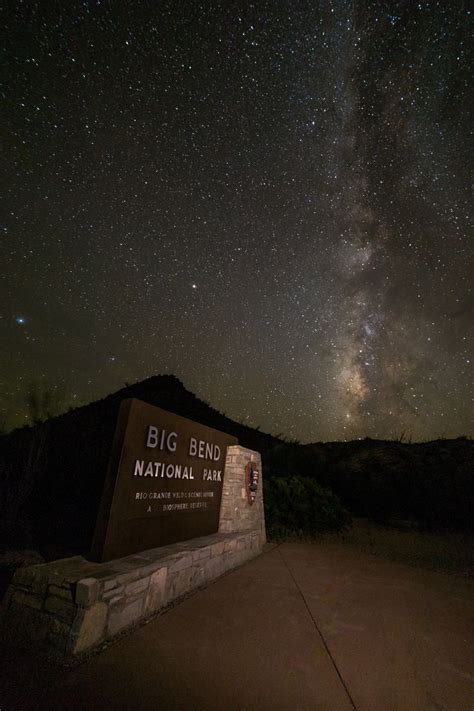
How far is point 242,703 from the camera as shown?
7.72 ft

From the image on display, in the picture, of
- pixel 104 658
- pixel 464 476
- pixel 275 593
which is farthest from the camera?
pixel 464 476

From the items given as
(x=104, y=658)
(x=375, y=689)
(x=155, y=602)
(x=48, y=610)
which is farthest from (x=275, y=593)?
(x=48, y=610)

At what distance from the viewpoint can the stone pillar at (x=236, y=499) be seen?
20.5ft

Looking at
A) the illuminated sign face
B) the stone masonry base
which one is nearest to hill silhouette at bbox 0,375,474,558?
the illuminated sign face

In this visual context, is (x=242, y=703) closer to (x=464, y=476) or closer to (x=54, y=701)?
(x=54, y=701)

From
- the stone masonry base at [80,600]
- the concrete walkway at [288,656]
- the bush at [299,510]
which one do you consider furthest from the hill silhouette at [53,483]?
the bush at [299,510]

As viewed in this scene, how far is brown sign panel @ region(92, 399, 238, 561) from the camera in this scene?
144 inches

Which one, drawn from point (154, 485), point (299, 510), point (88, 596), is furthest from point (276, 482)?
point (88, 596)

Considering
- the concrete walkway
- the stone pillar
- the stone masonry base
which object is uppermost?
the stone pillar

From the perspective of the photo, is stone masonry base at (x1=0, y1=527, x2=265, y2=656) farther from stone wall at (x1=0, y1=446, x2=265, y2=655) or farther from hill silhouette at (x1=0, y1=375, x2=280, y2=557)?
hill silhouette at (x1=0, y1=375, x2=280, y2=557)

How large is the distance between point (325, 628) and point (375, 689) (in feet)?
3.48

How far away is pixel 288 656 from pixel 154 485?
235cm

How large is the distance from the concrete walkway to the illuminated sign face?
1997 mm

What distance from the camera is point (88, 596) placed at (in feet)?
9.02
